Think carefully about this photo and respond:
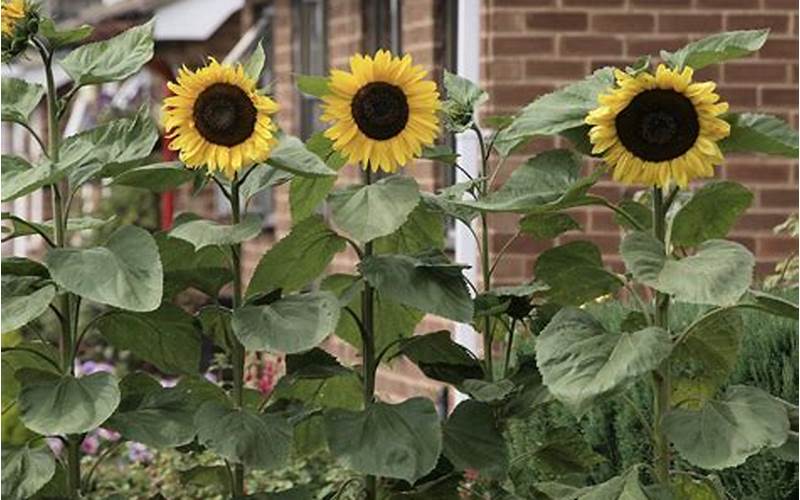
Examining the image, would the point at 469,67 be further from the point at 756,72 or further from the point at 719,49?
the point at 719,49

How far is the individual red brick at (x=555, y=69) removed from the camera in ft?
29.8

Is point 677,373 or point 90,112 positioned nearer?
point 677,373

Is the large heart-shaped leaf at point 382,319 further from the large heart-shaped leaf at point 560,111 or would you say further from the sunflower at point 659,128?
the sunflower at point 659,128

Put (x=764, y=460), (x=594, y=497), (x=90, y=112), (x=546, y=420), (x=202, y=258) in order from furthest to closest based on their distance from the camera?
(x=90, y=112) < (x=546, y=420) < (x=764, y=460) < (x=202, y=258) < (x=594, y=497)

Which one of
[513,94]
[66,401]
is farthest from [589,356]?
[513,94]

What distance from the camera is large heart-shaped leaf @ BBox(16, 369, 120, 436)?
3922 millimetres

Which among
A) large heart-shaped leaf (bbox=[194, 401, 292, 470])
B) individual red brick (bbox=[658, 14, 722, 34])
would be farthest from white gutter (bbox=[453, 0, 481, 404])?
large heart-shaped leaf (bbox=[194, 401, 292, 470])

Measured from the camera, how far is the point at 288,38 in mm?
13367

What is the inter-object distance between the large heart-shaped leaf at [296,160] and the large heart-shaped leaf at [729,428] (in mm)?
736

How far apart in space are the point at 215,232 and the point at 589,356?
73cm

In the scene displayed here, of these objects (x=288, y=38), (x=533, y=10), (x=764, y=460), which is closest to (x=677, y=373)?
(x=764, y=460)

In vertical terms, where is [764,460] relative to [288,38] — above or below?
below

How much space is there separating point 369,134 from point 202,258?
47 centimetres

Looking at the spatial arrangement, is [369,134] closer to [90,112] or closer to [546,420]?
[546,420]
